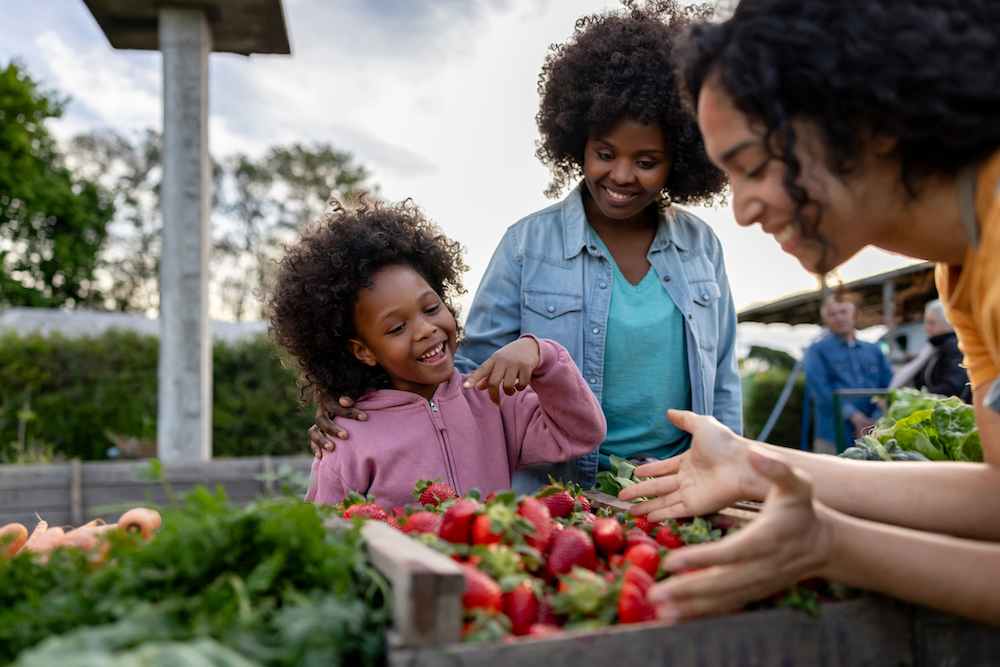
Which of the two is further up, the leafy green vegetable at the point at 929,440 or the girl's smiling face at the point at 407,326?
the girl's smiling face at the point at 407,326

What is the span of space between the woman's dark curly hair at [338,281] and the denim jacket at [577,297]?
21 cm

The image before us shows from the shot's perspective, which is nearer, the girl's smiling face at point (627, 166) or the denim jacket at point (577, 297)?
the girl's smiling face at point (627, 166)

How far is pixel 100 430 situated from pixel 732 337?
826cm

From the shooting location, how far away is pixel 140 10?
615 centimetres

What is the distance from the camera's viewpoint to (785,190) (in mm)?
1229

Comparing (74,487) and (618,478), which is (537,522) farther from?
(74,487)

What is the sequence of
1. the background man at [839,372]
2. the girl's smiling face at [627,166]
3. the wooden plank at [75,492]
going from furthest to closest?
1. the background man at [839,372]
2. the wooden plank at [75,492]
3. the girl's smiling face at [627,166]

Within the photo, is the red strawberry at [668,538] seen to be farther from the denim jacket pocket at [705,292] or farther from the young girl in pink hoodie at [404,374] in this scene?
the denim jacket pocket at [705,292]

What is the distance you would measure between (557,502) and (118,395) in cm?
834

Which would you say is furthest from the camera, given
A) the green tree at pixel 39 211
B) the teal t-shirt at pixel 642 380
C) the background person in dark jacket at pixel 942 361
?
the green tree at pixel 39 211

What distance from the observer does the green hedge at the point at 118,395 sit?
8.28 meters


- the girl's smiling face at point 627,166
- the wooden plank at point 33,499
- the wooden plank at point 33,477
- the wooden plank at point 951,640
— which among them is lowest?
the wooden plank at point 33,499

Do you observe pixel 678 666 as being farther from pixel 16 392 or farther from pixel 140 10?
pixel 16 392

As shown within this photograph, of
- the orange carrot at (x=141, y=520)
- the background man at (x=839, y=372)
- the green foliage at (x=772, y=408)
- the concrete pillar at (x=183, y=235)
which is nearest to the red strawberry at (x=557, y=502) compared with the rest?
the orange carrot at (x=141, y=520)
